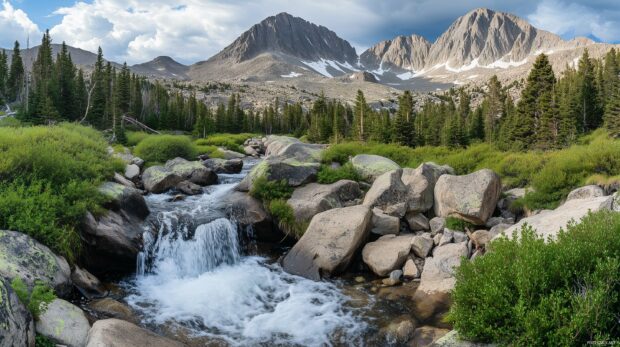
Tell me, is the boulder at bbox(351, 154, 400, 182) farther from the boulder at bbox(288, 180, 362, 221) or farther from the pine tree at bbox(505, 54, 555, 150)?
the pine tree at bbox(505, 54, 555, 150)

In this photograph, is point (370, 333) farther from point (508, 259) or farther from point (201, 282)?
point (201, 282)

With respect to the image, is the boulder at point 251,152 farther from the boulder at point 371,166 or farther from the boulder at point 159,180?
the boulder at point 371,166

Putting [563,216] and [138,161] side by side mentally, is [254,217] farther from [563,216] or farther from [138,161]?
[138,161]

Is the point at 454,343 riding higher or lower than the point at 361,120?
lower

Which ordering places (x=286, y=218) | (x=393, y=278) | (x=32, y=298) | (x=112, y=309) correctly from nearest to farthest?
(x=32, y=298)
(x=112, y=309)
(x=393, y=278)
(x=286, y=218)

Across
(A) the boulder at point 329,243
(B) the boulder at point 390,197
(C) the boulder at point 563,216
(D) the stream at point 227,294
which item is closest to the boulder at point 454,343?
(D) the stream at point 227,294

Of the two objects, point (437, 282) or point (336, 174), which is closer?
point (437, 282)

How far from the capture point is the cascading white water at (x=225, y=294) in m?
10.5

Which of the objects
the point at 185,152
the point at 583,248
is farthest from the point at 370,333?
the point at 185,152

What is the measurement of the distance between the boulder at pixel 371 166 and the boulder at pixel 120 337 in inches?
566

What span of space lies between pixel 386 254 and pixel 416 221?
126 inches

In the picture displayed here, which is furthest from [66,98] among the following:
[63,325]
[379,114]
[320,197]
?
[63,325]

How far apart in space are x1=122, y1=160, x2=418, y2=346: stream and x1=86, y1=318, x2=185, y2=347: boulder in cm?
128

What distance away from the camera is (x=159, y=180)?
72.2 feet
